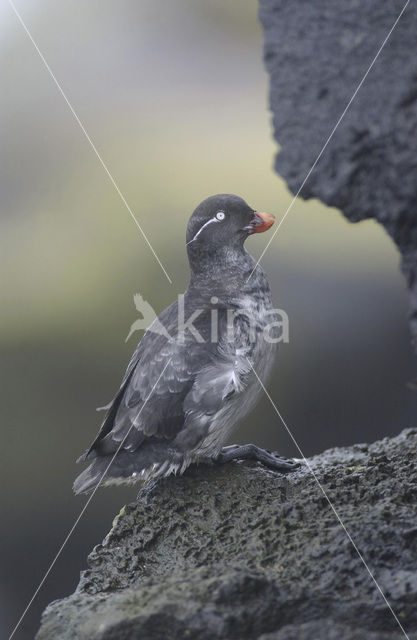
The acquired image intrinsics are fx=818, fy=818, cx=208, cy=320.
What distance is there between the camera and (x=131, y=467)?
2949 mm

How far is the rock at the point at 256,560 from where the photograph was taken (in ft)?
6.68

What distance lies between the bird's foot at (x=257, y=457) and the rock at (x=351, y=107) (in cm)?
84

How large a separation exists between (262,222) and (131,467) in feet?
3.38

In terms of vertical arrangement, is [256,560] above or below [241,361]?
below

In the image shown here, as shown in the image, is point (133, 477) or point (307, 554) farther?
point (133, 477)

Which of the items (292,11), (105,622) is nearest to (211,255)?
(292,11)

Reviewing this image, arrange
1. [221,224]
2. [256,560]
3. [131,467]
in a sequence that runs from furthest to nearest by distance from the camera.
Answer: [221,224], [131,467], [256,560]

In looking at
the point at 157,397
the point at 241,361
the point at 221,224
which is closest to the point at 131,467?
the point at 157,397

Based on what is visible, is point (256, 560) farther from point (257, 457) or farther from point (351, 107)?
point (351, 107)

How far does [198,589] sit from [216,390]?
0.94 metres

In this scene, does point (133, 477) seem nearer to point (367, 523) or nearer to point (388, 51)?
point (367, 523)

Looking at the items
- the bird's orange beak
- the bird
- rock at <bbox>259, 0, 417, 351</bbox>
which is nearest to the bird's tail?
the bird

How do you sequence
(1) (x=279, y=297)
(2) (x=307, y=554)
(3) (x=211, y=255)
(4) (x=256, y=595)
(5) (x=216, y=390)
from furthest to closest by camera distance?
(1) (x=279, y=297) → (3) (x=211, y=255) → (5) (x=216, y=390) → (2) (x=307, y=554) → (4) (x=256, y=595)

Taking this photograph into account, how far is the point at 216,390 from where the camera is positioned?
2.91 metres
